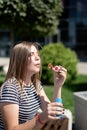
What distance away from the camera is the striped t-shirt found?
9.70ft

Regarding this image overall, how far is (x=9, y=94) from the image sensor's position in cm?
296

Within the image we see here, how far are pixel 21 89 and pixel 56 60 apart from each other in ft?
31.5

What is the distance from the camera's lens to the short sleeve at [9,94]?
2918 millimetres

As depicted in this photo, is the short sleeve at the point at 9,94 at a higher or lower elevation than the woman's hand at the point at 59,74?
lower

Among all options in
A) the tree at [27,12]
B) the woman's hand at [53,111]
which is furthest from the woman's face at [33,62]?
the tree at [27,12]

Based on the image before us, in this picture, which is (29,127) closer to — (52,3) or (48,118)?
(48,118)

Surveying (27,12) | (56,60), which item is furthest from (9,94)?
(27,12)

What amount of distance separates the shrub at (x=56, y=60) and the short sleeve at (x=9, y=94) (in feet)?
30.5

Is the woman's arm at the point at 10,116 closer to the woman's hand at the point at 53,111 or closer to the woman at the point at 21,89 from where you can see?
the woman at the point at 21,89

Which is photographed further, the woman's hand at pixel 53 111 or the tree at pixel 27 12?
the tree at pixel 27 12

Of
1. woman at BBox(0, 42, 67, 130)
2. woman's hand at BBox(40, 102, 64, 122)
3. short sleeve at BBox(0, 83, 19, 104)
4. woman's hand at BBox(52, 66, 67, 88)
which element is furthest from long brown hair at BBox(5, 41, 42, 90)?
woman's hand at BBox(40, 102, 64, 122)

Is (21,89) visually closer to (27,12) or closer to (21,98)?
(21,98)

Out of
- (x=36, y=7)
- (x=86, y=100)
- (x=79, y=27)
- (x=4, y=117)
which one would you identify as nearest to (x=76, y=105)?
(x=86, y=100)

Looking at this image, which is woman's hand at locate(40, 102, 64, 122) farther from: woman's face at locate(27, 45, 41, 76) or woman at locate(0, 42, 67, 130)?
woman's face at locate(27, 45, 41, 76)
